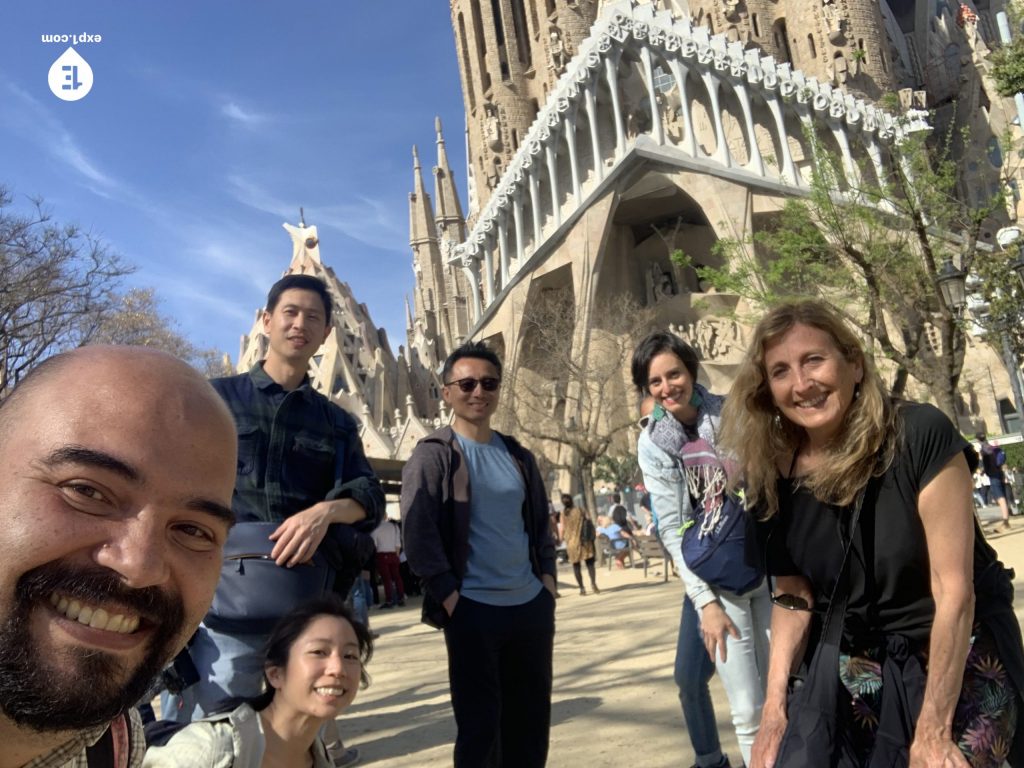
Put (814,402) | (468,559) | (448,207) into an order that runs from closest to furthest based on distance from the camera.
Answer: (814,402) → (468,559) → (448,207)

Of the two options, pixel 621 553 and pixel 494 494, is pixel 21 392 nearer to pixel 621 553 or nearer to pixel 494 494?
pixel 494 494

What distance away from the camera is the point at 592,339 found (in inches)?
1043

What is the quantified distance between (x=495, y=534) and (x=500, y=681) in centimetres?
50

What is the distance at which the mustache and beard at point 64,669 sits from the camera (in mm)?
727

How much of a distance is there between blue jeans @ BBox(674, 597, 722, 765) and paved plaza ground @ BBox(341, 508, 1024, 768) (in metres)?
0.44

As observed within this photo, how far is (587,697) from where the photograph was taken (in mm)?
5230

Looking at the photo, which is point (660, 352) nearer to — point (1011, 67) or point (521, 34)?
point (1011, 67)

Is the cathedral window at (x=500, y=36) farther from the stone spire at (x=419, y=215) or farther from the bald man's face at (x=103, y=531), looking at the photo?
the bald man's face at (x=103, y=531)

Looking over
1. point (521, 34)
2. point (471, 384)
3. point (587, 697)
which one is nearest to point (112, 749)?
point (471, 384)

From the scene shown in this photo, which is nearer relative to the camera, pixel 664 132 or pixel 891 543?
pixel 891 543

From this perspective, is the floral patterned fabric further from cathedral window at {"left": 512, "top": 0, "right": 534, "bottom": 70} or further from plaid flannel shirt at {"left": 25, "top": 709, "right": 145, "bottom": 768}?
cathedral window at {"left": 512, "top": 0, "right": 534, "bottom": 70}

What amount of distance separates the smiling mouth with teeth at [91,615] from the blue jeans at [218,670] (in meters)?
1.63

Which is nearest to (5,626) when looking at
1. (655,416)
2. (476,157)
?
(655,416)

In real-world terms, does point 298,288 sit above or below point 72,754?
above
